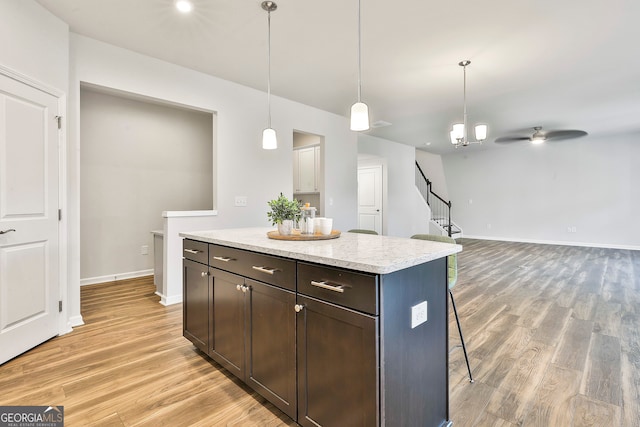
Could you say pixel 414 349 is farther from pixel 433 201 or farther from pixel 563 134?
pixel 433 201

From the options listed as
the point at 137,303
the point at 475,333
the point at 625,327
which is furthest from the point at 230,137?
the point at 625,327

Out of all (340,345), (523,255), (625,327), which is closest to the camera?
(340,345)

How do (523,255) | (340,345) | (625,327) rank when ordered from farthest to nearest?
(523,255) → (625,327) → (340,345)

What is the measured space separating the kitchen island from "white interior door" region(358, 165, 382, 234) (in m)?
5.84

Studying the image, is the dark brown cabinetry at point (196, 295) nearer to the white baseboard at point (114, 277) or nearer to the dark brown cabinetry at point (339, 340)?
the dark brown cabinetry at point (339, 340)

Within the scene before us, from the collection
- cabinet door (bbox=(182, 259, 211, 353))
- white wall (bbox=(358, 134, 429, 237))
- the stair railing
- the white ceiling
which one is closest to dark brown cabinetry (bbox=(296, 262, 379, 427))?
cabinet door (bbox=(182, 259, 211, 353))

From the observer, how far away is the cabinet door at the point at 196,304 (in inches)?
85.9

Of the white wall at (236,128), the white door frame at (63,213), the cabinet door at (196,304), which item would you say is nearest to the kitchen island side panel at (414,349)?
the cabinet door at (196,304)

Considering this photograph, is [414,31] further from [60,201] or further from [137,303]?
[137,303]

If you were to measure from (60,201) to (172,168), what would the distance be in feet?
8.00

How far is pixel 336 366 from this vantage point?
1306 millimetres

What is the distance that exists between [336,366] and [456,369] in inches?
50.8

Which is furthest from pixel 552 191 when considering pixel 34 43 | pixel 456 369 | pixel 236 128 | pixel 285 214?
pixel 34 43

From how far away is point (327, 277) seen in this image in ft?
4.36
